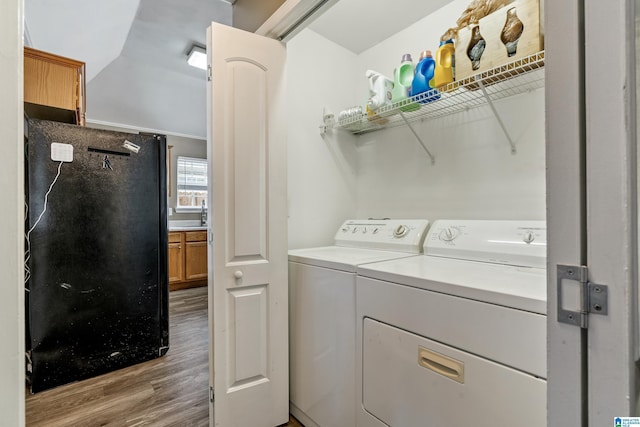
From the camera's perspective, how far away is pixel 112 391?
1.94 m

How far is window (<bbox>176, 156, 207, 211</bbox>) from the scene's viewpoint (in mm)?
5143

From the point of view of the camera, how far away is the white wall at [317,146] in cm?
192

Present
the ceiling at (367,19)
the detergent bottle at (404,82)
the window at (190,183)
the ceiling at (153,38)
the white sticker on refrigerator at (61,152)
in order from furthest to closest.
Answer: the window at (190,183), the white sticker on refrigerator at (61,152), the ceiling at (153,38), the ceiling at (367,19), the detergent bottle at (404,82)

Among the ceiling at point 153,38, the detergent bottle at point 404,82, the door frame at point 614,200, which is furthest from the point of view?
the ceiling at point 153,38

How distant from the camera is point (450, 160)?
174 cm

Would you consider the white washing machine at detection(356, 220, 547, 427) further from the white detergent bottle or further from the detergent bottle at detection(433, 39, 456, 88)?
the white detergent bottle

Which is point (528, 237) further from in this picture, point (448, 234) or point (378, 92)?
point (378, 92)

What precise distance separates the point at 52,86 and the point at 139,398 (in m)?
2.22

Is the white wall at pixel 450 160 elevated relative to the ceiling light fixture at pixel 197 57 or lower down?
lower down

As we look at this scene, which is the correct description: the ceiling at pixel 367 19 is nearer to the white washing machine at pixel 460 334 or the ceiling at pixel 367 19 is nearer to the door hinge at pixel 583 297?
the white washing machine at pixel 460 334

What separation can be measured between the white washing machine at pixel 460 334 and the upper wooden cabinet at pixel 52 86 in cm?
248

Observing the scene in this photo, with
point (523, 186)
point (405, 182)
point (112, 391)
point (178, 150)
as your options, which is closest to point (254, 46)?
point (405, 182)

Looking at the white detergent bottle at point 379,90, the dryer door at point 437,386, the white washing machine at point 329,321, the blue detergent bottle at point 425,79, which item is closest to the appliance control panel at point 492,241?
the white washing machine at point 329,321

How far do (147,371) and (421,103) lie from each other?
2551 mm
